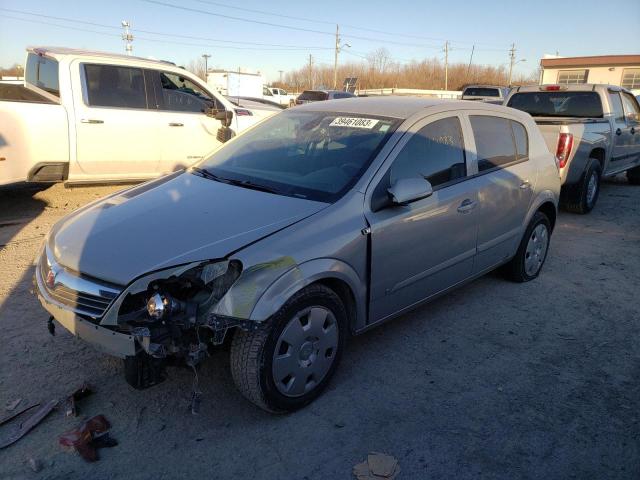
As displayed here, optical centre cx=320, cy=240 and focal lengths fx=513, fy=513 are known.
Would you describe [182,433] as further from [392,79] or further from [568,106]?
[392,79]

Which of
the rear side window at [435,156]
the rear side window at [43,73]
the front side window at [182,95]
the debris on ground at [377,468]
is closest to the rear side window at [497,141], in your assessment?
the rear side window at [435,156]

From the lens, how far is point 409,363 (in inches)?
135

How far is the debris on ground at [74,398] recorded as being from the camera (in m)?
2.79

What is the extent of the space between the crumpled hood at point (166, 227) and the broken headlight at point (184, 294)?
66 millimetres

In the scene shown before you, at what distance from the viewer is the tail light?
22.9ft

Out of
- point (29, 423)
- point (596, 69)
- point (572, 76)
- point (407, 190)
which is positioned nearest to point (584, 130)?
point (407, 190)

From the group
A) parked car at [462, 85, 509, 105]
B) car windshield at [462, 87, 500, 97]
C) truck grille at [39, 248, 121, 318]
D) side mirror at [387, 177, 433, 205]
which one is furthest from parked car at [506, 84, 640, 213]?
car windshield at [462, 87, 500, 97]

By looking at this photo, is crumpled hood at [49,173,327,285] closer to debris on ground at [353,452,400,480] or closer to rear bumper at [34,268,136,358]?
rear bumper at [34,268,136,358]

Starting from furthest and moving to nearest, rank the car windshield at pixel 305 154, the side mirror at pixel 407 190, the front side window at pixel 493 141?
the front side window at pixel 493 141 < the car windshield at pixel 305 154 < the side mirror at pixel 407 190

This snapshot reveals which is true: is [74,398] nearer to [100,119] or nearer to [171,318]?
[171,318]

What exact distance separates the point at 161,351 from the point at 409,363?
1.72m

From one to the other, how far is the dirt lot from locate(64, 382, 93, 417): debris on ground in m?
0.04

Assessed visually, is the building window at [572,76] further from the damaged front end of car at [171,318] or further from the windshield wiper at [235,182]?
the damaged front end of car at [171,318]

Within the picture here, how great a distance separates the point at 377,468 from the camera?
2.48 m
